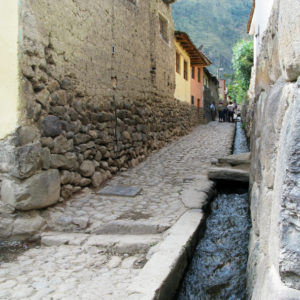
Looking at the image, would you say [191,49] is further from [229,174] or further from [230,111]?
→ [229,174]

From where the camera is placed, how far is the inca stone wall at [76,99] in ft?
12.0

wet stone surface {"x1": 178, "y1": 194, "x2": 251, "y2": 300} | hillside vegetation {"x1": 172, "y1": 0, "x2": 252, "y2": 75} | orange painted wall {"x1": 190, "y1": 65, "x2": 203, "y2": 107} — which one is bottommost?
wet stone surface {"x1": 178, "y1": 194, "x2": 251, "y2": 300}

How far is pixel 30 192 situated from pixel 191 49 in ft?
38.6

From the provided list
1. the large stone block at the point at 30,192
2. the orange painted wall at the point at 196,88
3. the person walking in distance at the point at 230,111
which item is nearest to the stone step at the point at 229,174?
the large stone block at the point at 30,192

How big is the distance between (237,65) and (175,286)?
15.6m

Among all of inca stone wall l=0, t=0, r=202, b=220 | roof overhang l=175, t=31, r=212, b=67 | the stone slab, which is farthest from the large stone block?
roof overhang l=175, t=31, r=212, b=67

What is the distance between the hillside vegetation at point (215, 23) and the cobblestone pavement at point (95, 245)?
55.5 meters

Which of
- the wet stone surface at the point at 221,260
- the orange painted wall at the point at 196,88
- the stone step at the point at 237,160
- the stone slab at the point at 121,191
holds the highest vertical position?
the orange painted wall at the point at 196,88

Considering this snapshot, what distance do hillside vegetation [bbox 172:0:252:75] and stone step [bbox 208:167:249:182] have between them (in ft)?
177

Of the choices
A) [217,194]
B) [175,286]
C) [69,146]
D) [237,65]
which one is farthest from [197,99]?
[175,286]

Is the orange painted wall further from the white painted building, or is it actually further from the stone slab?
the stone slab

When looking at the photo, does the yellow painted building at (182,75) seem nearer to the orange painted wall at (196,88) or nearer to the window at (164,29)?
the orange painted wall at (196,88)

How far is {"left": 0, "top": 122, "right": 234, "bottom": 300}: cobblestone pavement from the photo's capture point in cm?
254

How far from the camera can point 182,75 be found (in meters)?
13.5
